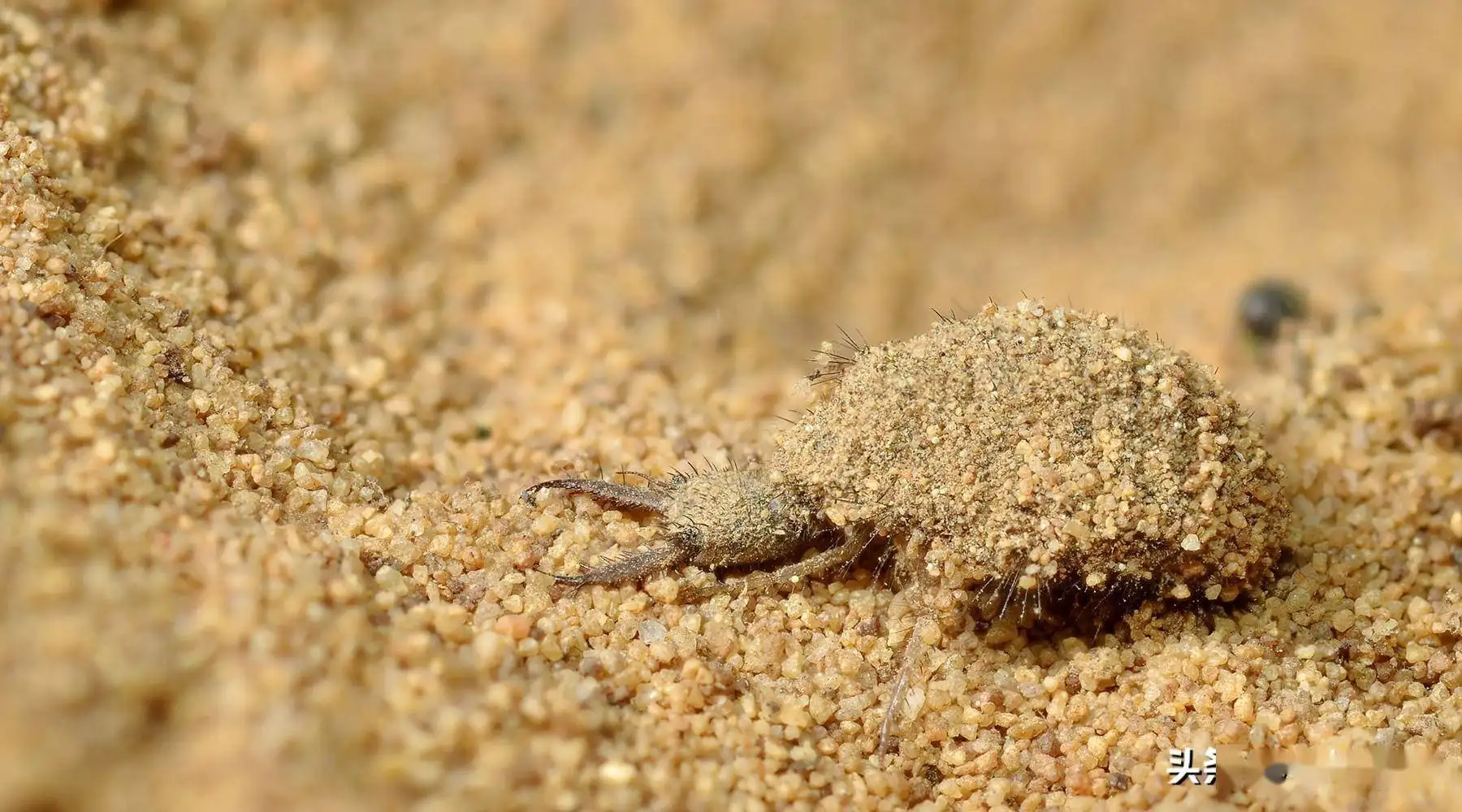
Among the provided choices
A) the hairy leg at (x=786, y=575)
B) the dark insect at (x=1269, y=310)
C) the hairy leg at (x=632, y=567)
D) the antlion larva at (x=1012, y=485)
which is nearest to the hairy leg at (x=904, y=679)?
the antlion larva at (x=1012, y=485)

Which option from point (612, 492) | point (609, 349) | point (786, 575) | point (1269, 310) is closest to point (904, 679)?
point (786, 575)

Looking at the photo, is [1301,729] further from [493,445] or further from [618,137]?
[618,137]

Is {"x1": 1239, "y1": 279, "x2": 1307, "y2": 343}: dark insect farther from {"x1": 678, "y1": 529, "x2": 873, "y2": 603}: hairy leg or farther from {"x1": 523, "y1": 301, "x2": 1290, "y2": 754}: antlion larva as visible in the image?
{"x1": 678, "y1": 529, "x2": 873, "y2": 603}: hairy leg

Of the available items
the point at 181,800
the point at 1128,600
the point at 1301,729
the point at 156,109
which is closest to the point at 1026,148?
the point at 1128,600

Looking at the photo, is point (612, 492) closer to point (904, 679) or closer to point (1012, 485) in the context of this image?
point (904, 679)

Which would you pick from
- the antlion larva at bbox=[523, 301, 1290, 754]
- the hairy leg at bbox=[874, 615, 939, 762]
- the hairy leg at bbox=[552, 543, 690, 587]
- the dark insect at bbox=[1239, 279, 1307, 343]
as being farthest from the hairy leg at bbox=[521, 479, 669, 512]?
the dark insect at bbox=[1239, 279, 1307, 343]

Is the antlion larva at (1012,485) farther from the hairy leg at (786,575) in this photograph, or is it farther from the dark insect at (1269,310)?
the dark insect at (1269,310)
